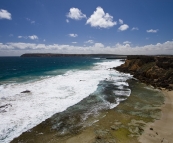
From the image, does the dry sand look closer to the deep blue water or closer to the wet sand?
the wet sand

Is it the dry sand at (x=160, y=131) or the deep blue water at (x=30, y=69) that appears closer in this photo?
the dry sand at (x=160, y=131)

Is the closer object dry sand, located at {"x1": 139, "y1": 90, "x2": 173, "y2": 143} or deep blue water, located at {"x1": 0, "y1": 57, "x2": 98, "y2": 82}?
dry sand, located at {"x1": 139, "y1": 90, "x2": 173, "y2": 143}

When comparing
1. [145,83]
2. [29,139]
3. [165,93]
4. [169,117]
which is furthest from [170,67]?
[29,139]

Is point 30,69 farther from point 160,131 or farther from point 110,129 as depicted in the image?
point 160,131

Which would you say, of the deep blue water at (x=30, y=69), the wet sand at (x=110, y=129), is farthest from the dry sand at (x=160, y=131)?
the deep blue water at (x=30, y=69)

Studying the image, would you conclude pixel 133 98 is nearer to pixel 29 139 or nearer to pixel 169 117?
pixel 169 117

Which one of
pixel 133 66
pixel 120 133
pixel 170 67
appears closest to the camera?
pixel 120 133

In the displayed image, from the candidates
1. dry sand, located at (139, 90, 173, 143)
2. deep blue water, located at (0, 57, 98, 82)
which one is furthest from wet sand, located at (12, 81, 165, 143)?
deep blue water, located at (0, 57, 98, 82)

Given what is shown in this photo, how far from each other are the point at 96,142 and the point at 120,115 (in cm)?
591

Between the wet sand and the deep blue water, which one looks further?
the deep blue water

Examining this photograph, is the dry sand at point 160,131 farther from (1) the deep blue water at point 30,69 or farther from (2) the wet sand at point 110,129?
(1) the deep blue water at point 30,69

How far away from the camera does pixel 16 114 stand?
17656 mm

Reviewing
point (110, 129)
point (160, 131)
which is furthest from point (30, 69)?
point (160, 131)

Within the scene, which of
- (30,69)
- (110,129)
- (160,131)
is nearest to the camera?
(160,131)
